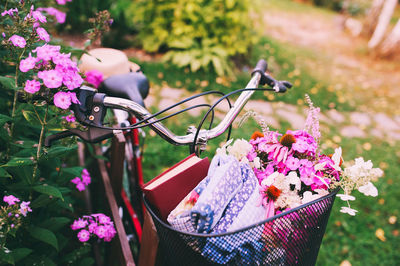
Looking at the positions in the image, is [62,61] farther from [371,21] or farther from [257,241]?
[371,21]

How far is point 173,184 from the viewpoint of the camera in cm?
108

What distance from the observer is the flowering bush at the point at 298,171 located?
1.05m

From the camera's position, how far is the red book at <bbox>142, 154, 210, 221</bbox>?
1.04 metres

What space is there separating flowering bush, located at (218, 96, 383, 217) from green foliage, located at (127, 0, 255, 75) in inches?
142

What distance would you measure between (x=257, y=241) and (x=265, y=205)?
15 centimetres

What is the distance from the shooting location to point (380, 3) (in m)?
8.41

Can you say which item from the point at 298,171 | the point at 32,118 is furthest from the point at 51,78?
the point at 298,171

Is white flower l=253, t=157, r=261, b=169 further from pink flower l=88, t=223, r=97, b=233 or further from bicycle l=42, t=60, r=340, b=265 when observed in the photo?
pink flower l=88, t=223, r=97, b=233

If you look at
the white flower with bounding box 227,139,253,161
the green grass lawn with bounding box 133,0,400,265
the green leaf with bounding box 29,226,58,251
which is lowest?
the green grass lawn with bounding box 133,0,400,265

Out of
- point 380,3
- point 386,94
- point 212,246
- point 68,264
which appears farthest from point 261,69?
point 380,3

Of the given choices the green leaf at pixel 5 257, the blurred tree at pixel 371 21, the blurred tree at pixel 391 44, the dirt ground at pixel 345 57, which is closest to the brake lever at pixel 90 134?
the green leaf at pixel 5 257

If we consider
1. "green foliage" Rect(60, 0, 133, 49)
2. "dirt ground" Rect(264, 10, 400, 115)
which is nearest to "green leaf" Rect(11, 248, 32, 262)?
"green foliage" Rect(60, 0, 133, 49)

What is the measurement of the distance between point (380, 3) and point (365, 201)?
286 inches

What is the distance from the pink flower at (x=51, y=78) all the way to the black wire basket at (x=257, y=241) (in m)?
0.48
